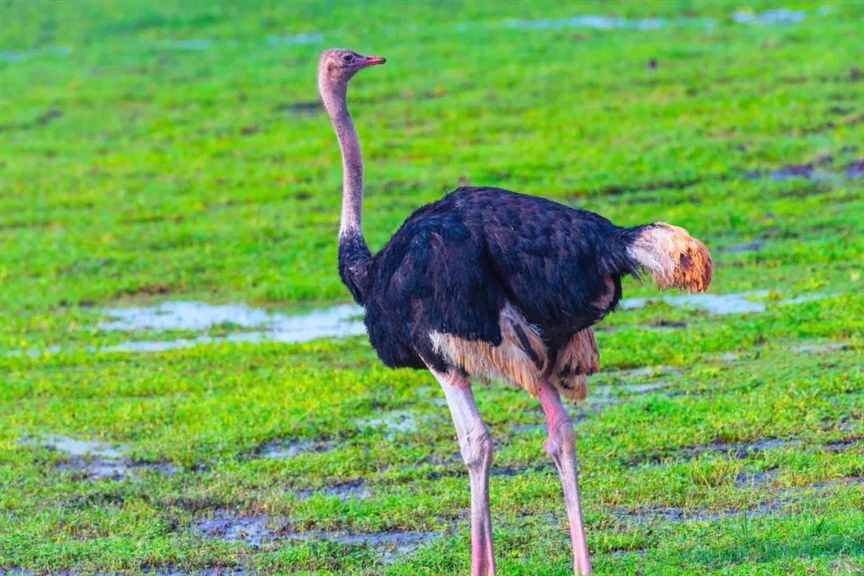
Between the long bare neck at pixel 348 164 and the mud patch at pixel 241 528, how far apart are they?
1301mm

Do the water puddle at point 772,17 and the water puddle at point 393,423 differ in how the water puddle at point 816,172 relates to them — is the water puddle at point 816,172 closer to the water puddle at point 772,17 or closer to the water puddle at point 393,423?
the water puddle at point 393,423

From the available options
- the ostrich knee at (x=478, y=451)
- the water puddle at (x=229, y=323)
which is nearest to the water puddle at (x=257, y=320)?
the water puddle at (x=229, y=323)

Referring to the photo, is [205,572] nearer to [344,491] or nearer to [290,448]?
[344,491]

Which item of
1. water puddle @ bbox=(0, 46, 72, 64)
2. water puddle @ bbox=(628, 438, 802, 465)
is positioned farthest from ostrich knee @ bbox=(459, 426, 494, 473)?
water puddle @ bbox=(0, 46, 72, 64)

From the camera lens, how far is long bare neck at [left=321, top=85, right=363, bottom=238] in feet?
23.7

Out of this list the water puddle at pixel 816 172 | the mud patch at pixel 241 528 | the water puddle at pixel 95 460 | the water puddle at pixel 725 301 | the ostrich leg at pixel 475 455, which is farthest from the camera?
the water puddle at pixel 816 172

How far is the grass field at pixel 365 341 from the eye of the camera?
7109mm

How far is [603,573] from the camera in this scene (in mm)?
6238

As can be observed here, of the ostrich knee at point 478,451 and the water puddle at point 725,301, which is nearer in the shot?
the ostrich knee at point 478,451

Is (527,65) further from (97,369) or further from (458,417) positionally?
(458,417)

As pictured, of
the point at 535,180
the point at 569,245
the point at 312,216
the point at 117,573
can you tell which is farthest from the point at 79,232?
the point at 569,245

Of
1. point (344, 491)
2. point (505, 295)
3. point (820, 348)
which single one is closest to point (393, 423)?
point (344, 491)

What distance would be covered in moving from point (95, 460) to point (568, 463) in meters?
3.10

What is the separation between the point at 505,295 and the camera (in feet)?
20.8
